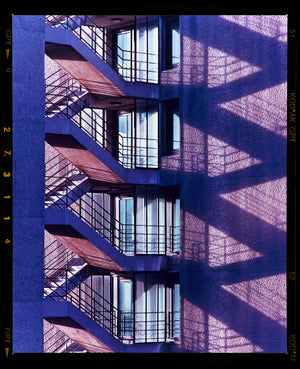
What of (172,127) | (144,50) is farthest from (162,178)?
(144,50)

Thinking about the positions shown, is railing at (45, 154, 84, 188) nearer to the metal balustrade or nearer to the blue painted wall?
the blue painted wall

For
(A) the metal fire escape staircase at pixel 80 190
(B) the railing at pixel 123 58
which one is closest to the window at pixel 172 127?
(A) the metal fire escape staircase at pixel 80 190

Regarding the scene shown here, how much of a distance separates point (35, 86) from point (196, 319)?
8.09 m

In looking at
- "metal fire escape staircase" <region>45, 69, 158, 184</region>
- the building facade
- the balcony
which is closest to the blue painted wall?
the building facade

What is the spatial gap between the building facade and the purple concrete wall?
4 centimetres

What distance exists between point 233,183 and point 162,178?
9.20 ft

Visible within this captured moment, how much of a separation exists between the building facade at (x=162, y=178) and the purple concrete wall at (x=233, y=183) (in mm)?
38

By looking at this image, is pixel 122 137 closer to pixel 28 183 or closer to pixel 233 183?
pixel 233 183

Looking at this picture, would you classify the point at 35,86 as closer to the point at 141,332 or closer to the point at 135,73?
the point at 135,73

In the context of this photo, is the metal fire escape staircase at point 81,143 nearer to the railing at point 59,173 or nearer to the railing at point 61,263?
the railing at point 59,173

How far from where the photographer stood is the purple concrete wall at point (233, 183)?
899 inches

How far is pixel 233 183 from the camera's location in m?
23.8

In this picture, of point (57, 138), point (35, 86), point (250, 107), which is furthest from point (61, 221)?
point (250, 107)

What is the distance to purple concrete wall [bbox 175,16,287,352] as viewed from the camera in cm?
2283
